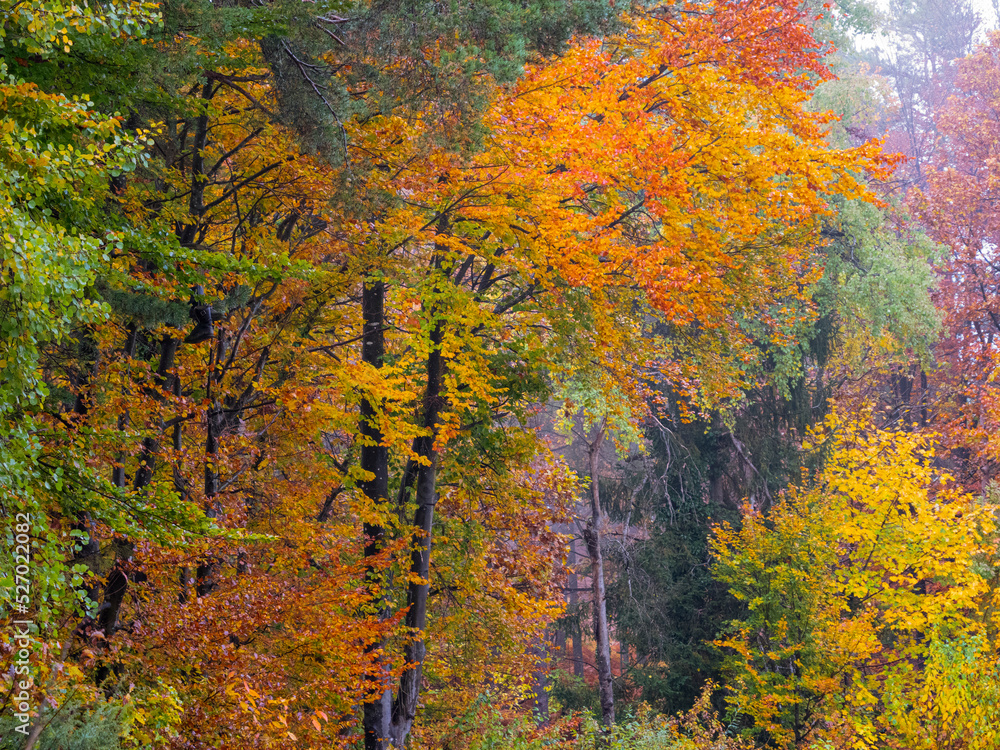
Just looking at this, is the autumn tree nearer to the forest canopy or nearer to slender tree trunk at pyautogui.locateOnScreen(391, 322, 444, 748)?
the forest canopy

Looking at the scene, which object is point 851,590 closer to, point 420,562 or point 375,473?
point 420,562

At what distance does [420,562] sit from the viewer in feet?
35.9

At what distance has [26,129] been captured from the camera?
150 inches

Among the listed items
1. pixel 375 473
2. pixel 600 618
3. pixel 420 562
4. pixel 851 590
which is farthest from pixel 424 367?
pixel 851 590

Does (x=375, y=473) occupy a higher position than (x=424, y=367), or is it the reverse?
(x=424, y=367)

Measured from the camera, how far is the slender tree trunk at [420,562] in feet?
35.5

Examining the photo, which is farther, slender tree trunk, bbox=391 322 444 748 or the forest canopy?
slender tree trunk, bbox=391 322 444 748

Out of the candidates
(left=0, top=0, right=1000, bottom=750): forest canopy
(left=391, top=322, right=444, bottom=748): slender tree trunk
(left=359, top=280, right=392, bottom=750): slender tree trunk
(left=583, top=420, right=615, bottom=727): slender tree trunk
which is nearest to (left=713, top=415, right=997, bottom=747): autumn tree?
(left=0, top=0, right=1000, bottom=750): forest canopy

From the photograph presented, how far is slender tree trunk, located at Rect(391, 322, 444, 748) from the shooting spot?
1081cm

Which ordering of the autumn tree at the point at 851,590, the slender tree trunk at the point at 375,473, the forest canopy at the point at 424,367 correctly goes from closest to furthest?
1. the forest canopy at the point at 424,367
2. the slender tree trunk at the point at 375,473
3. the autumn tree at the point at 851,590

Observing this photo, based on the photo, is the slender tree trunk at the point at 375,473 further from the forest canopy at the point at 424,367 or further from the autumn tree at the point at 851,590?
the autumn tree at the point at 851,590

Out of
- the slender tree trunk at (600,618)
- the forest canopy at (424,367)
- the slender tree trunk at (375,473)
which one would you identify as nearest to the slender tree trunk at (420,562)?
the forest canopy at (424,367)

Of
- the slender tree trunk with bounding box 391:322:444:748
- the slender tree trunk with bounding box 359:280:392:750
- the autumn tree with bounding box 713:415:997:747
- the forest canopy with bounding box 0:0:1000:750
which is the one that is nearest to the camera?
the forest canopy with bounding box 0:0:1000:750

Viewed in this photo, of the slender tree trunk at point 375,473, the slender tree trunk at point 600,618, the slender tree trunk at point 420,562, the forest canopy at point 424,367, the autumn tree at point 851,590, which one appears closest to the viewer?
the forest canopy at point 424,367
